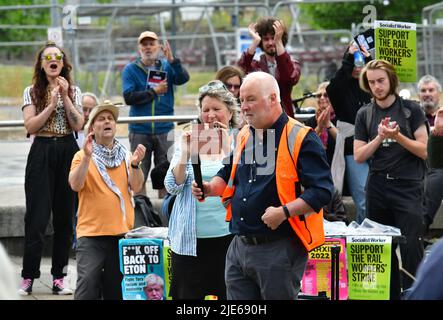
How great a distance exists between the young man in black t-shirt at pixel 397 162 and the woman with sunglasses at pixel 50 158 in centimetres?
260

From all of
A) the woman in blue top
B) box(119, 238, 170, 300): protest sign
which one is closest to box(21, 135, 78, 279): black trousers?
box(119, 238, 170, 300): protest sign

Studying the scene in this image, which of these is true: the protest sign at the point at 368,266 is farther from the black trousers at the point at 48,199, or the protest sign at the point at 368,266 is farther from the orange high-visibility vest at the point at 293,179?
the black trousers at the point at 48,199

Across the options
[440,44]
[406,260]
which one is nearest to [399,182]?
[406,260]

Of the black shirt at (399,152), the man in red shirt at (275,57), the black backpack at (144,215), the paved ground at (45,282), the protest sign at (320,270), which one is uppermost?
the man in red shirt at (275,57)

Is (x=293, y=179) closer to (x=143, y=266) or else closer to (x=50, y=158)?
(x=143, y=266)

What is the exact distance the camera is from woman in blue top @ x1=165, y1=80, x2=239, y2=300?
719cm

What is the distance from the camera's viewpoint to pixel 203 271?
7250 millimetres

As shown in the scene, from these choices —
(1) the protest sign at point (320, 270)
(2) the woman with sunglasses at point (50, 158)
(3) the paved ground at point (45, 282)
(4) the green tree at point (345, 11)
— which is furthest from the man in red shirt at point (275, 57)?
(4) the green tree at point (345, 11)

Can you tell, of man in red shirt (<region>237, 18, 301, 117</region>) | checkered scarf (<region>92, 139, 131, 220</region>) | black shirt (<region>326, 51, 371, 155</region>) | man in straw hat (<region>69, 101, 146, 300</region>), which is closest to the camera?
man in straw hat (<region>69, 101, 146, 300</region>)

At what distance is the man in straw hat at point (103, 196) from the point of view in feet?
26.8

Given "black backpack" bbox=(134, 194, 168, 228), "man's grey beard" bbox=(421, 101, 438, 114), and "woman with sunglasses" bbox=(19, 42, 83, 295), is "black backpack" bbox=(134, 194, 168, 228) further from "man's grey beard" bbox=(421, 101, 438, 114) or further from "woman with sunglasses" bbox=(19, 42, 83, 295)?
"man's grey beard" bbox=(421, 101, 438, 114)

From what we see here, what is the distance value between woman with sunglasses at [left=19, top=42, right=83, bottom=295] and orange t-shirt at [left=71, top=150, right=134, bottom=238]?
1.15 meters

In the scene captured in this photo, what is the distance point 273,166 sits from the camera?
625cm

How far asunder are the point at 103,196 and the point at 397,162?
243 centimetres
